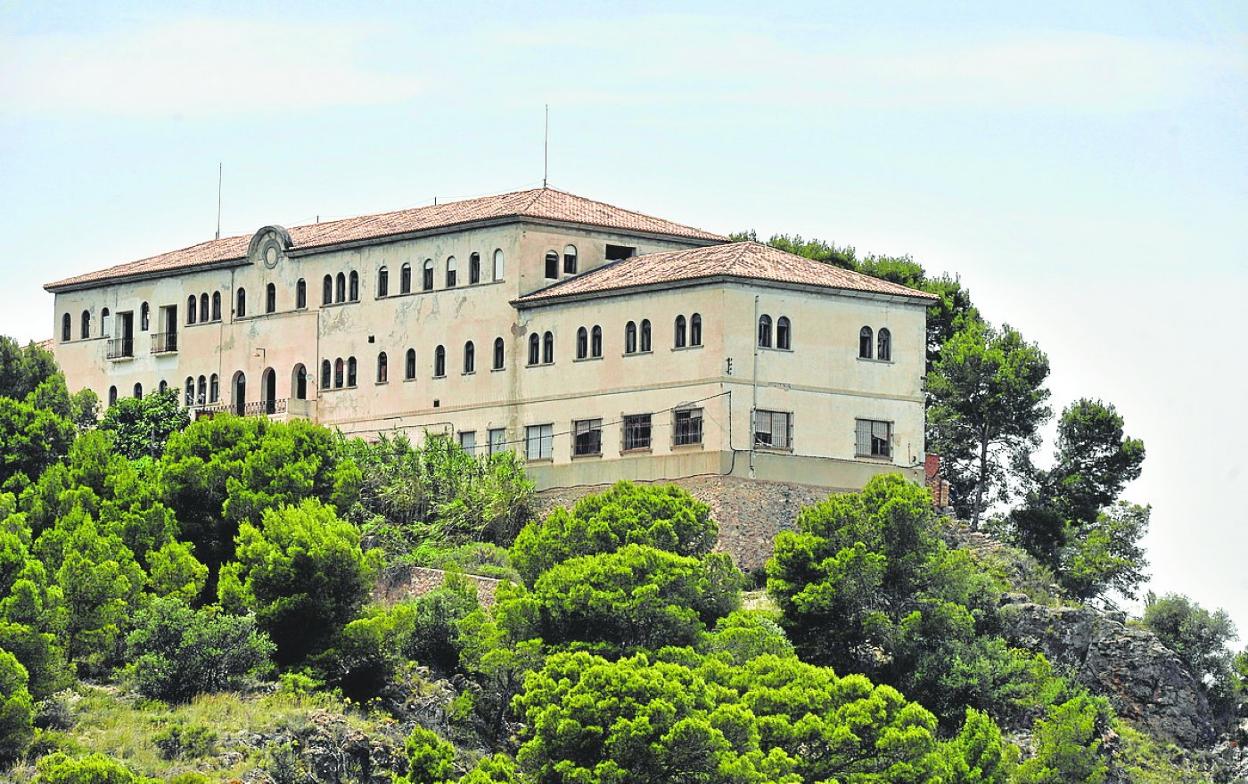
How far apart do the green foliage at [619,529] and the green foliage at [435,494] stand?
245 inches

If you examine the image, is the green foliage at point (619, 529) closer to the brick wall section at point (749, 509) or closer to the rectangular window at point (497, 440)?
the brick wall section at point (749, 509)

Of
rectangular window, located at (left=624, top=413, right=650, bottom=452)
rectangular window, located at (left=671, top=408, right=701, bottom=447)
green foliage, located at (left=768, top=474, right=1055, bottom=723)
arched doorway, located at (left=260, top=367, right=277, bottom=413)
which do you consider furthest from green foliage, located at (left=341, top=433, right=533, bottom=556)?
green foliage, located at (left=768, top=474, right=1055, bottom=723)

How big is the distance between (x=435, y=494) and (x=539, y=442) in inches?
146

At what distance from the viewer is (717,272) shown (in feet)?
314

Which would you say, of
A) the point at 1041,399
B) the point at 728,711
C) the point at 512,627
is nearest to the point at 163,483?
the point at 512,627

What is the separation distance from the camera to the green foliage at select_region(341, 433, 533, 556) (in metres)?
98.1

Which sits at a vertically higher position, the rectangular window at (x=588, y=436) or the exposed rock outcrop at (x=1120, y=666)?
the rectangular window at (x=588, y=436)

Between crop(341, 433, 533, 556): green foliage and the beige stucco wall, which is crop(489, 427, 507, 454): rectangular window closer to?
the beige stucco wall

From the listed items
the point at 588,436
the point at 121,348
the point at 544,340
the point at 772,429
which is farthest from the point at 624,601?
the point at 121,348

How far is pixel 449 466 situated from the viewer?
99500 millimetres

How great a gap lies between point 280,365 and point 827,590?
90.4ft

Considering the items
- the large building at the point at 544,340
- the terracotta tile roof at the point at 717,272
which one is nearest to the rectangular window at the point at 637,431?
the large building at the point at 544,340

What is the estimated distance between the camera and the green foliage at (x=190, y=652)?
85.1 meters

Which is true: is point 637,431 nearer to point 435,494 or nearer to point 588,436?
point 588,436
